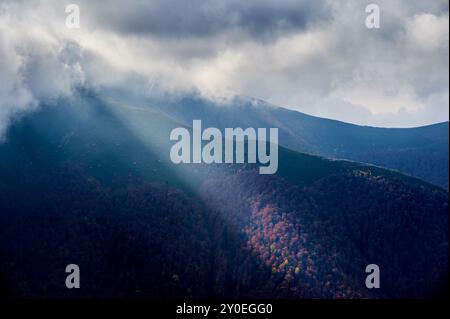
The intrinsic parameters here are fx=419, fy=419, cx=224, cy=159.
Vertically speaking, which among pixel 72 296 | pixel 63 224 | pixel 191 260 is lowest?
pixel 72 296

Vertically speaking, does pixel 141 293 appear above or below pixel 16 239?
below

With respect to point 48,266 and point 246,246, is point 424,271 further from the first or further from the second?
point 48,266

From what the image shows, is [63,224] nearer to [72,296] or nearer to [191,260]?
[72,296]
